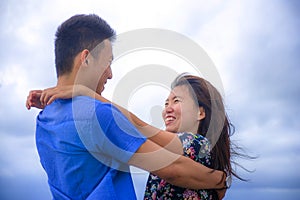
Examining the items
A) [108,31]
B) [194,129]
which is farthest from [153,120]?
[108,31]

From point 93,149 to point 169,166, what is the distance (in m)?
0.52

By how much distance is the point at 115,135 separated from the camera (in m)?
2.13

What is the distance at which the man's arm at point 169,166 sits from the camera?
2.24 m

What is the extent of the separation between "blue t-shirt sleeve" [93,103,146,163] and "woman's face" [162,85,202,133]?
1.38 meters

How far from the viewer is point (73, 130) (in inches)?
87.7

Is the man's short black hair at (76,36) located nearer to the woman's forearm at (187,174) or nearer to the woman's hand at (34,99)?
the woman's hand at (34,99)

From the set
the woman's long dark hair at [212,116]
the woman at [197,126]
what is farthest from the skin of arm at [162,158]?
the woman's long dark hair at [212,116]

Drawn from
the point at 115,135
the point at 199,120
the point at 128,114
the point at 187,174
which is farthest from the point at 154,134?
the point at 199,120

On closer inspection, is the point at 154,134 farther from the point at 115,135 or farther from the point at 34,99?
the point at 34,99

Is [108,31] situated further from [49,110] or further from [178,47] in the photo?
[178,47]

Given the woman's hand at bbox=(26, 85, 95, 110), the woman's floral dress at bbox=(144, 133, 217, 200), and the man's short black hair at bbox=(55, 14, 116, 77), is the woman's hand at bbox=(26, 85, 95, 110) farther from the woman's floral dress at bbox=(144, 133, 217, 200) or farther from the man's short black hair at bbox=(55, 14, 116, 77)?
the woman's floral dress at bbox=(144, 133, 217, 200)

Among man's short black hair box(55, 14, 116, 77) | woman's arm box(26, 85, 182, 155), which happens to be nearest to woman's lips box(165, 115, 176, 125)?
woman's arm box(26, 85, 182, 155)

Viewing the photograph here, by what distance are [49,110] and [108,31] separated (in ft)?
2.55

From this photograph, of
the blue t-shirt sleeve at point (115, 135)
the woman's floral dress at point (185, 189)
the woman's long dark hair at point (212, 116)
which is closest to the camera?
the blue t-shirt sleeve at point (115, 135)
